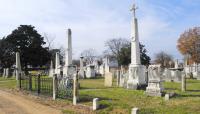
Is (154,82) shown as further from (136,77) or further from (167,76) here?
(167,76)

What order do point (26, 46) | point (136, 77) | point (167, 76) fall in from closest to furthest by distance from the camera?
1. point (136, 77)
2. point (167, 76)
3. point (26, 46)

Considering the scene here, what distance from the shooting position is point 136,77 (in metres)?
23.8

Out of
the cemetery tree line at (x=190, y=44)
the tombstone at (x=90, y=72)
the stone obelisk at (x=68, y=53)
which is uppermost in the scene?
the cemetery tree line at (x=190, y=44)

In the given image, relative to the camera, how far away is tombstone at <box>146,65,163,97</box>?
18556 mm

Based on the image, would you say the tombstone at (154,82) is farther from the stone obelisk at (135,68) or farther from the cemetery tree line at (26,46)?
the cemetery tree line at (26,46)

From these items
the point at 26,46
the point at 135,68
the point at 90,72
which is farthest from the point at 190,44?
the point at 135,68

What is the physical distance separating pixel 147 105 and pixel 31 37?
49.5 meters

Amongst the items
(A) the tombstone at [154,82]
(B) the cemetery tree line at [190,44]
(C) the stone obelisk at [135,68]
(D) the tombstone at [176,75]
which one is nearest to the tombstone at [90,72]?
(D) the tombstone at [176,75]

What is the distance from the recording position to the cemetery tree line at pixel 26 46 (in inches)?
2383

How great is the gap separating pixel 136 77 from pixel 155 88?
16.6 feet

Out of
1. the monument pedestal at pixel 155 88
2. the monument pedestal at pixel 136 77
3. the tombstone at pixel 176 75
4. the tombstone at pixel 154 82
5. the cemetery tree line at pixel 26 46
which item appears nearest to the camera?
the monument pedestal at pixel 155 88

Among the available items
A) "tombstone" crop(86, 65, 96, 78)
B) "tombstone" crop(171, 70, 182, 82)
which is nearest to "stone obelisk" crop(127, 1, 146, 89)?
"tombstone" crop(171, 70, 182, 82)

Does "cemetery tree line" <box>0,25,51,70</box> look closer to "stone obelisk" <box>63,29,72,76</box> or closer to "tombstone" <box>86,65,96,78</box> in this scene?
"tombstone" <box>86,65,96,78</box>

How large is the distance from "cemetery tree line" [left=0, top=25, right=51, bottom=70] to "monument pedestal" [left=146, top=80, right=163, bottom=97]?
4336cm
